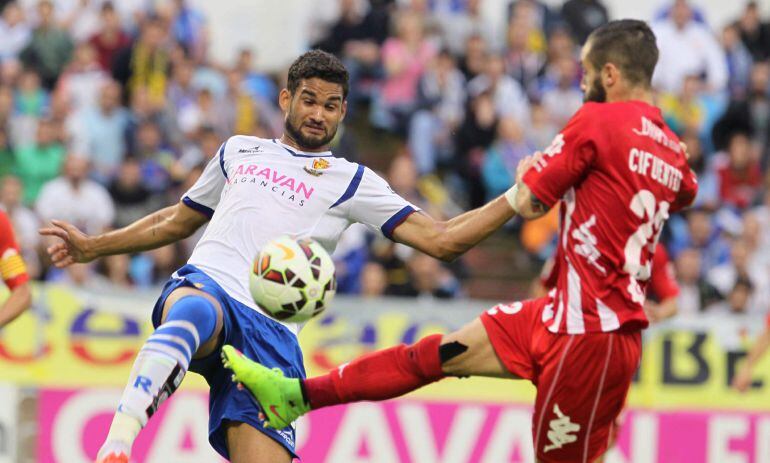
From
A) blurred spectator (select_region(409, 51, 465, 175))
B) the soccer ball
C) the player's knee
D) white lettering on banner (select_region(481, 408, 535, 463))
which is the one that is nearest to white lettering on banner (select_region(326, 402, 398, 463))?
white lettering on banner (select_region(481, 408, 535, 463))

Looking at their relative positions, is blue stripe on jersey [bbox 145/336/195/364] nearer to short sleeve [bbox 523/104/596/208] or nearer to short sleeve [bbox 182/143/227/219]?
short sleeve [bbox 182/143/227/219]

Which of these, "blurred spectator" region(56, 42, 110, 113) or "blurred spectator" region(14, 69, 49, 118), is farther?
"blurred spectator" region(56, 42, 110, 113)

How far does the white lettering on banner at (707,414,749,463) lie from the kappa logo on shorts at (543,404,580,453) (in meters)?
5.94

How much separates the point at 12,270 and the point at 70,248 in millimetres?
1357

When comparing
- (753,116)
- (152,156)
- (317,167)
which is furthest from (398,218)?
(753,116)

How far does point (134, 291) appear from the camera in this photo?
1267cm

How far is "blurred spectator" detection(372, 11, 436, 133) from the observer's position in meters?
17.3

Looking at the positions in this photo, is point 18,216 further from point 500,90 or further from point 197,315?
point 197,315

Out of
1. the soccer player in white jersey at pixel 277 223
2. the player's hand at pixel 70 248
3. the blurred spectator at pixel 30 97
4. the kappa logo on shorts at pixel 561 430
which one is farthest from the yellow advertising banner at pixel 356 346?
the kappa logo on shorts at pixel 561 430

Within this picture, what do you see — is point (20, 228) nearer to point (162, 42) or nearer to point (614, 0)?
point (162, 42)

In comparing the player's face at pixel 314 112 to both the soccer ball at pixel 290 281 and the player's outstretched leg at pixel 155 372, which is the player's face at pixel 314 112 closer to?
the soccer ball at pixel 290 281

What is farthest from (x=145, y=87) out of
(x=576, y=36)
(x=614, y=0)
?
(x=614, y=0)

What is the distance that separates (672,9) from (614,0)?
2497 mm

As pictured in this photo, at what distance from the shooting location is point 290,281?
6.88 metres
